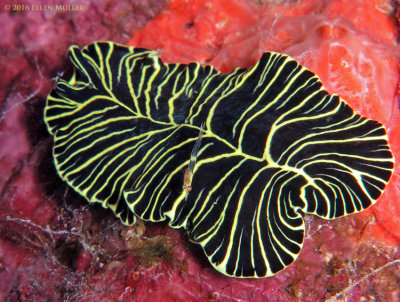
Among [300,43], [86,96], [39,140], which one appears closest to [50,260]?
[39,140]

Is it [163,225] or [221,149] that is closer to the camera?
[221,149]

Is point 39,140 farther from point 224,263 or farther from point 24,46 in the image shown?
point 224,263

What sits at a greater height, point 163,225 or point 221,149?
point 221,149

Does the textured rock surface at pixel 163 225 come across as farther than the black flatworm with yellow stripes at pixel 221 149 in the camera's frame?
Yes

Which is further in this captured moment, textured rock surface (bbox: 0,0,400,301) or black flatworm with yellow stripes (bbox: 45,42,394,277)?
textured rock surface (bbox: 0,0,400,301)
